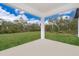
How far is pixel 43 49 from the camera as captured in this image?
506 centimetres

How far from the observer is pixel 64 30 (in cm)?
523

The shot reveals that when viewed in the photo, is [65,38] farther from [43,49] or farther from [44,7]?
[44,7]

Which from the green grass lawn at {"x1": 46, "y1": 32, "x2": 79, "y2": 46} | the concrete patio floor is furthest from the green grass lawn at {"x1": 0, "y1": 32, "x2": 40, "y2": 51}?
the green grass lawn at {"x1": 46, "y1": 32, "x2": 79, "y2": 46}

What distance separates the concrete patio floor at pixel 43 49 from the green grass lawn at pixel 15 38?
143 millimetres

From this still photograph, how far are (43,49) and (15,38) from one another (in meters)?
1.03

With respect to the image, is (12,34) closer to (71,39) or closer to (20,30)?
(20,30)

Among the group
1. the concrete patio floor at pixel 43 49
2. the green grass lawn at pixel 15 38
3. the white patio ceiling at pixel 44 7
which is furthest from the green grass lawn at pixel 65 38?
the white patio ceiling at pixel 44 7

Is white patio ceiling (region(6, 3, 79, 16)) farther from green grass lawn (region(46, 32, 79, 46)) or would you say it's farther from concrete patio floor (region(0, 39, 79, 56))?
concrete patio floor (region(0, 39, 79, 56))

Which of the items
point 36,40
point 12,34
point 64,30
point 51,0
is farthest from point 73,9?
point 12,34

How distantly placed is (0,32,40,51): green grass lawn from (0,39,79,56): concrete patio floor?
143mm

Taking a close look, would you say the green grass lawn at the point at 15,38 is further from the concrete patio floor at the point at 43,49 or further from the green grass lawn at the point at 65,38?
the green grass lawn at the point at 65,38

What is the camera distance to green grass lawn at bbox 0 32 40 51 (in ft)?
15.9

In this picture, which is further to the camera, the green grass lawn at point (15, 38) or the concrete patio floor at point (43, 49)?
the green grass lawn at point (15, 38)

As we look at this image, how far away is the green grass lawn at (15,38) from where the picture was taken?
15.9ft
